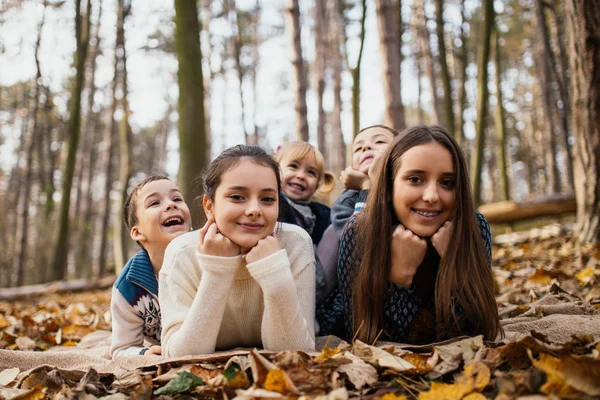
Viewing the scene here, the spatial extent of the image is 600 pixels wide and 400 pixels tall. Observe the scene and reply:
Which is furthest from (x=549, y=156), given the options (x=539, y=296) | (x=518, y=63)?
(x=518, y=63)

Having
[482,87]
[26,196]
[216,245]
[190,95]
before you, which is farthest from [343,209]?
[26,196]

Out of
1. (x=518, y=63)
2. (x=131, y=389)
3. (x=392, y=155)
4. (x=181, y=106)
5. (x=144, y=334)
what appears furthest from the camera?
(x=518, y=63)

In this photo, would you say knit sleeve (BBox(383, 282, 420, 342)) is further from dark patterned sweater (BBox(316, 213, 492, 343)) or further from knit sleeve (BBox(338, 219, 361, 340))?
knit sleeve (BBox(338, 219, 361, 340))

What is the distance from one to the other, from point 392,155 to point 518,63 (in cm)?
2811

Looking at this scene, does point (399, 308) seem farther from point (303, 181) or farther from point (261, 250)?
point (303, 181)

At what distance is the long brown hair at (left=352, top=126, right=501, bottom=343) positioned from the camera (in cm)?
230

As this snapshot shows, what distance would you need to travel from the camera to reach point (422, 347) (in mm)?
2131

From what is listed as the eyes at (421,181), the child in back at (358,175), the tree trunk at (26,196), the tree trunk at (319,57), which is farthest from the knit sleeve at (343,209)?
the tree trunk at (26,196)

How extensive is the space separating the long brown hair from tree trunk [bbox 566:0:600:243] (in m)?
2.99

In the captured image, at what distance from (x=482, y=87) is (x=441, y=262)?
685 centimetres

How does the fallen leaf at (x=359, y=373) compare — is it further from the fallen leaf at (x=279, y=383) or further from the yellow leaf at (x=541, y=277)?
the yellow leaf at (x=541, y=277)

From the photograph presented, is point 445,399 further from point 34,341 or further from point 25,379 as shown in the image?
point 34,341

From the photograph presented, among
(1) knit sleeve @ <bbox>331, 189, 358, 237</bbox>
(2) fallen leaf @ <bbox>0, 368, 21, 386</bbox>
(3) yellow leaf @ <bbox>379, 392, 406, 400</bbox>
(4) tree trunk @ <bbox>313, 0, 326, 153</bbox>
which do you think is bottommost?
(2) fallen leaf @ <bbox>0, 368, 21, 386</bbox>

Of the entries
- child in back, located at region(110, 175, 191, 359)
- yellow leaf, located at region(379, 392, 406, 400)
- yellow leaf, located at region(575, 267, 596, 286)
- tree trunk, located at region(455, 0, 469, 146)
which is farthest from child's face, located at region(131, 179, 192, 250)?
tree trunk, located at region(455, 0, 469, 146)
